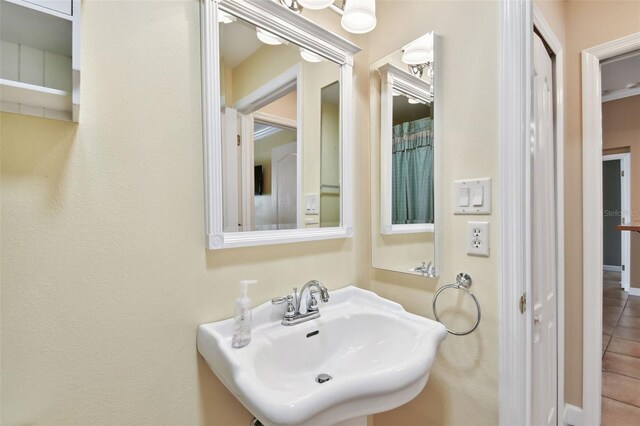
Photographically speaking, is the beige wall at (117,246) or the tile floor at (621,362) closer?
the beige wall at (117,246)

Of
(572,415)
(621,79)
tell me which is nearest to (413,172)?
(572,415)

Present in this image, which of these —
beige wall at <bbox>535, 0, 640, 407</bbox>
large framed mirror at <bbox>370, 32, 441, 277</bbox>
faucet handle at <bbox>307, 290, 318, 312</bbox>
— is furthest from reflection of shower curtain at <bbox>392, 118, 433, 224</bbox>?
beige wall at <bbox>535, 0, 640, 407</bbox>

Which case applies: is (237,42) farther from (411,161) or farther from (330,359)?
(330,359)

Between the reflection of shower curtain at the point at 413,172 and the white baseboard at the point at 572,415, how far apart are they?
154 cm

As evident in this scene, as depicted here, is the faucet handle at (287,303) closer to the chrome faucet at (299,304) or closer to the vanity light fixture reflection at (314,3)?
the chrome faucet at (299,304)

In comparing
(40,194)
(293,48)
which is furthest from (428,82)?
(40,194)

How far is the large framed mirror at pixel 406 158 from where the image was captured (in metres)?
1.12

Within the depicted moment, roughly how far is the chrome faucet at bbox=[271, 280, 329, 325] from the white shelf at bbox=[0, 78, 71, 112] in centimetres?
79

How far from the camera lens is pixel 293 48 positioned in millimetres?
1138

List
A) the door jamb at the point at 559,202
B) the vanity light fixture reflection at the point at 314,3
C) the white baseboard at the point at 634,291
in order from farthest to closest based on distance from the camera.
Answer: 1. the white baseboard at the point at 634,291
2. the door jamb at the point at 559,202
3. the vanity light fixture reflection at the point at 314,3

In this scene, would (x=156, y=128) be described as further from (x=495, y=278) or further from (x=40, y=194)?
(x=495, y=278)

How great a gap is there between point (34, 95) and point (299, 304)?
897mm

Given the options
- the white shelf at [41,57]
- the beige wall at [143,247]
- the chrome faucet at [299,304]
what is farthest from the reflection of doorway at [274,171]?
the white shelf at [41,57]

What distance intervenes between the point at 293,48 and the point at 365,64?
1.33ft
